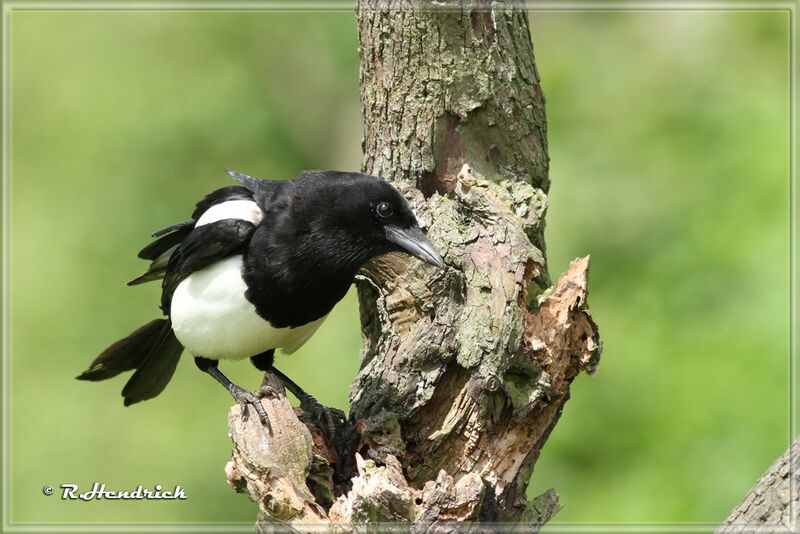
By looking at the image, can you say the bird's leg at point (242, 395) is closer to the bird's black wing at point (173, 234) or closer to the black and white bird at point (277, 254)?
the black and white bird at point (277, 254)

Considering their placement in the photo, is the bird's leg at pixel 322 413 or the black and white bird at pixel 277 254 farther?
the black and white bird at pixel 277 254

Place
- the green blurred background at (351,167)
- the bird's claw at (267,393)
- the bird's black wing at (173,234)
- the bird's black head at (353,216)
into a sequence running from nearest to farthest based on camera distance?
the bird's claw at (267,393) < the bird's black head at (353,216) < the bird's black wing at (173,234) < the green blurred background at (351,167)

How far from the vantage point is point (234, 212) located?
370cm

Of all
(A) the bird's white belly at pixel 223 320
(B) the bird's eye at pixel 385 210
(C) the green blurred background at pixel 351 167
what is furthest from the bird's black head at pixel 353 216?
(C) the green blurred background at pixel 351 167

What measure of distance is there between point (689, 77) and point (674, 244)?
183 cm

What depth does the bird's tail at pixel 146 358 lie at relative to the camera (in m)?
4.36

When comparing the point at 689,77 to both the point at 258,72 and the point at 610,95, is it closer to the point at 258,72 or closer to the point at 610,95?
the point at 610,95

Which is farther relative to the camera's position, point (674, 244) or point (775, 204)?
point (674, 244)

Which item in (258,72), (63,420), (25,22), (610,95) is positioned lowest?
(63,420)

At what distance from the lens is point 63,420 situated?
7105 millimetres

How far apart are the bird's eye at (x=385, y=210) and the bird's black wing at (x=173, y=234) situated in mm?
576

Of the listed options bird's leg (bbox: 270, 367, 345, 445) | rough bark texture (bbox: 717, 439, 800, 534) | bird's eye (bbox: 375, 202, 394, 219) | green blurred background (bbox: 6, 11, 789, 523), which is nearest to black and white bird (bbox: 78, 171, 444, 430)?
bird's eye (bbox: 375, 202, 394, 219)

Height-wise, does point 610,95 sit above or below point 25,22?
above

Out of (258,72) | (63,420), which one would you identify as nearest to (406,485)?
(63,420)
